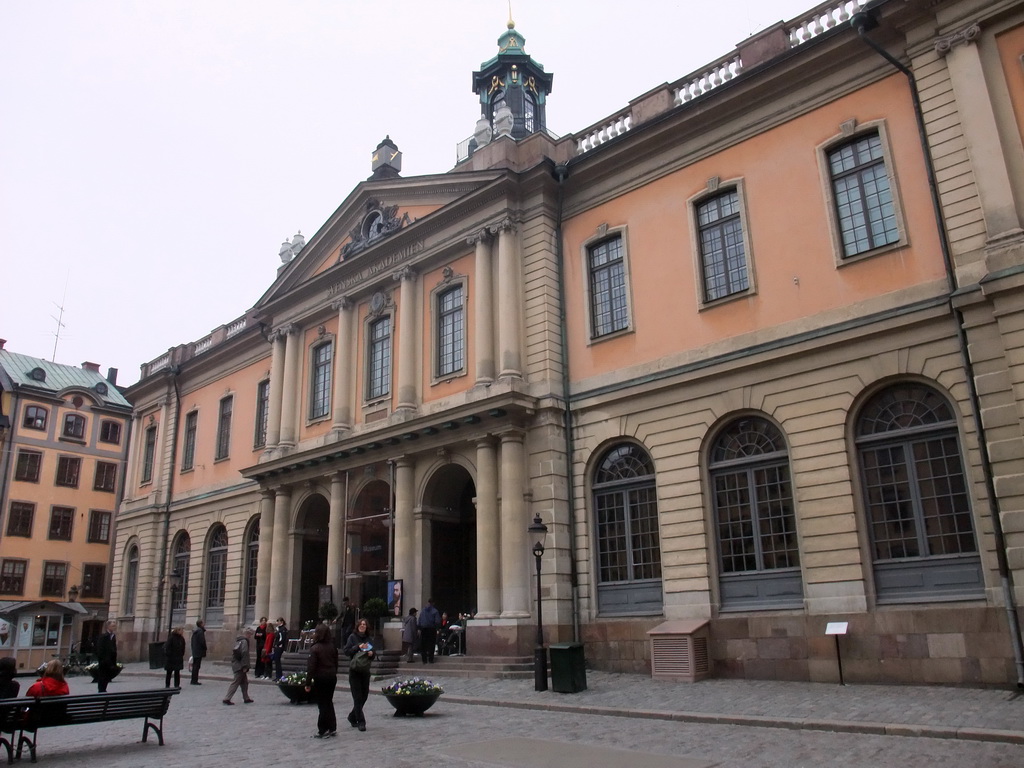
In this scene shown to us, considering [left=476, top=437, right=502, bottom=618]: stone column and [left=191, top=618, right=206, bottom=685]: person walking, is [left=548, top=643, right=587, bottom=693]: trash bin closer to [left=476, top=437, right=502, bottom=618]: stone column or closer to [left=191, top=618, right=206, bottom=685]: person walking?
[left=476, top=437, right=502, bottom=618]: stone column

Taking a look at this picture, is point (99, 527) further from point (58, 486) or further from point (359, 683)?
point (359, 683)

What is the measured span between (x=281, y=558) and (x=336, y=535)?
3378mm

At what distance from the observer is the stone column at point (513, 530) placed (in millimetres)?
19875

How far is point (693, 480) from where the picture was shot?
59.4 feet

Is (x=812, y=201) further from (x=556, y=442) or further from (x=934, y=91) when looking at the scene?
(x=556, y=442)

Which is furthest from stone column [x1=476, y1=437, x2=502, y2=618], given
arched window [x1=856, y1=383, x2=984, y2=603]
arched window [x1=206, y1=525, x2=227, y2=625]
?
arched window [x1=206, y1=525, x2=227, y2=625]

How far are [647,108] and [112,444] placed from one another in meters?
42.1

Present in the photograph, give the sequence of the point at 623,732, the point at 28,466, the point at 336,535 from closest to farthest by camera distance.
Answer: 1. the point at 623,732
2. the point at 336,535
3. the point at 28,466

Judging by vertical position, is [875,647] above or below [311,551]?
below

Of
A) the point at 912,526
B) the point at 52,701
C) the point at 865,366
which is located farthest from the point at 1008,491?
the point at 52,701

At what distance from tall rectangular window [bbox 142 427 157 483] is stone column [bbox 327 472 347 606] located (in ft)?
52.7

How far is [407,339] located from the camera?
80.2ft

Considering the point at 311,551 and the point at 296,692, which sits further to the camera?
the point at 311,551

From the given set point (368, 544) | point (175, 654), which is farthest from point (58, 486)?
point (175, 654)
